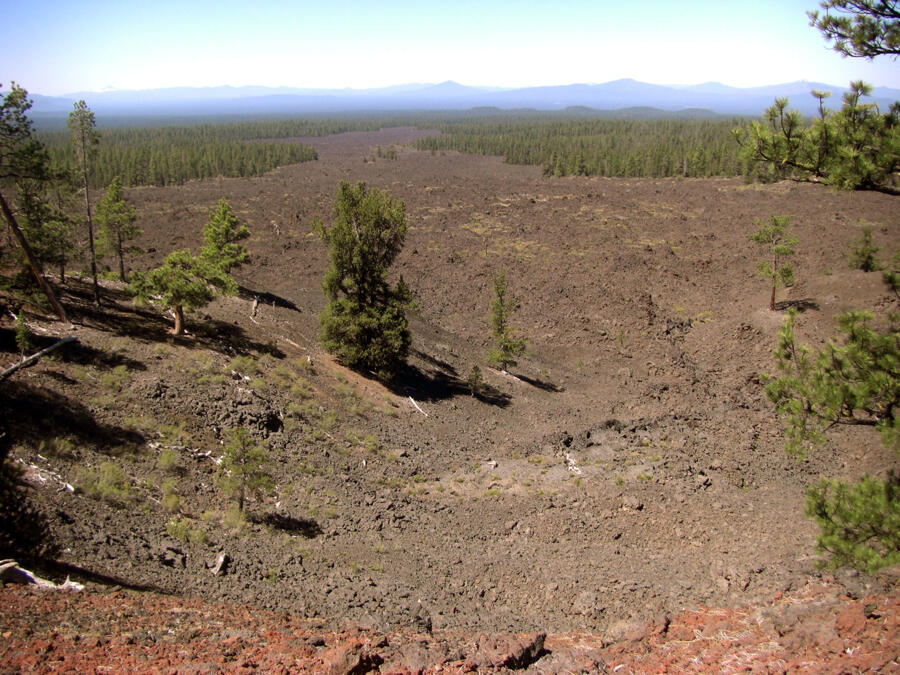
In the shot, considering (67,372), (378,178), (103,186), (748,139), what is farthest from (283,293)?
(103,186)

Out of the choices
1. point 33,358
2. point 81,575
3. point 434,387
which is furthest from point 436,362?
point 81,575

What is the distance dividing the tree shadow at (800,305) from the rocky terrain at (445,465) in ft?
0.75

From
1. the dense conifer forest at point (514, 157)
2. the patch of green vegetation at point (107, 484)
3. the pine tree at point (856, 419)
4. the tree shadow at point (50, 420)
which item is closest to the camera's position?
the pine tree at point (856, 419)

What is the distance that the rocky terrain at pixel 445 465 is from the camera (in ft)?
34.1

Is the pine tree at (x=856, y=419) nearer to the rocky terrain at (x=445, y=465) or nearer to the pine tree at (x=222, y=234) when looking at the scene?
the rocky terrain at (x=445, y=465)

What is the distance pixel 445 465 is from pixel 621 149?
12158 centimetres

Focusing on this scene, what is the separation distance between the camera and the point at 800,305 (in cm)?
3253

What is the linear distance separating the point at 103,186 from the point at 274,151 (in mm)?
43717

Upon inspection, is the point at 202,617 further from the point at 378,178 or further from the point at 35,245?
the point at 378,178

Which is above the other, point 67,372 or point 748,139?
point 748,139

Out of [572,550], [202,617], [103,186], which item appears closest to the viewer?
[202,617]

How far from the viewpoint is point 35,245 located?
17.6 metres

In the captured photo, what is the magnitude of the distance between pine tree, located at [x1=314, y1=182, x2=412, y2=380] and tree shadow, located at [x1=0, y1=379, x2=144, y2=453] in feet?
32.2

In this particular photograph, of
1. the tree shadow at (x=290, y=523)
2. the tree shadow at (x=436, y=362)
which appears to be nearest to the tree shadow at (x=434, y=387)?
the tree shadow at (x=436, y=362)
